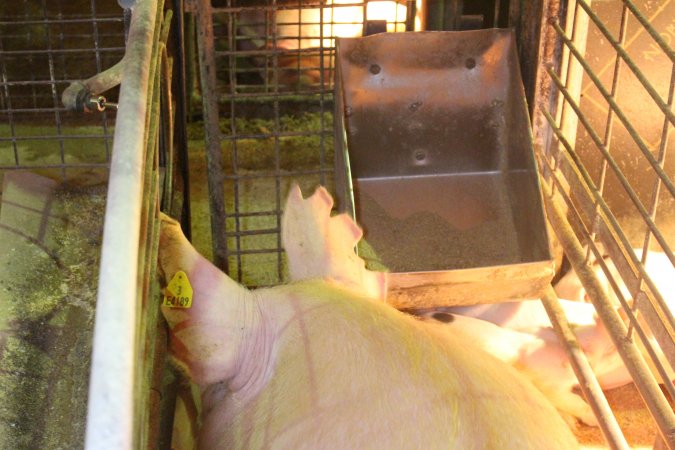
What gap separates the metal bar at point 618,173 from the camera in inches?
78.4

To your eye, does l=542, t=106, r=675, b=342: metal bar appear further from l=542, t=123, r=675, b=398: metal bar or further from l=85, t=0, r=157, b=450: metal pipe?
l=85, t=0, r=157, b=450: metal pipe

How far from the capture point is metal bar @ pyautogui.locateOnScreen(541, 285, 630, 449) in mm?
2141

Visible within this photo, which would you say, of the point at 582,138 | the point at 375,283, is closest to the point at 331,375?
the point at 375,283

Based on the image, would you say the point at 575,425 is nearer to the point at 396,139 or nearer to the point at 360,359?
the point at 396,139

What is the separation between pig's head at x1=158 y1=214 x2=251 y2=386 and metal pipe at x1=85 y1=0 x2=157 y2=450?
564 millimetres

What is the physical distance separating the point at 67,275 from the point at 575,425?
69.2 inches

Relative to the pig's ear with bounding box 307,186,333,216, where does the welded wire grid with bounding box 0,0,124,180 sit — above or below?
below

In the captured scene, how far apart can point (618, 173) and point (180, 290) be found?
1.21m

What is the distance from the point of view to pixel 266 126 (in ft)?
14.4

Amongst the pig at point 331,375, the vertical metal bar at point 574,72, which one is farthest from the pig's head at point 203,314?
the vertical metal bar at point 574,72

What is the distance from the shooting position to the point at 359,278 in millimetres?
2043

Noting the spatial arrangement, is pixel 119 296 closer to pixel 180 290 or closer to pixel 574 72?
pixel 180 290

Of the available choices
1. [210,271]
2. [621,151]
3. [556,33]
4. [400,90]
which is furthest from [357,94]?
[210,271]

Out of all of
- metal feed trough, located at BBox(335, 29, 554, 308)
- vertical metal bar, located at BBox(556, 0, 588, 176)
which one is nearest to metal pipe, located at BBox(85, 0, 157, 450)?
metal feed trough, located at BBox(335, 29, 554, 308)
